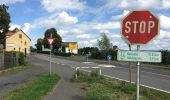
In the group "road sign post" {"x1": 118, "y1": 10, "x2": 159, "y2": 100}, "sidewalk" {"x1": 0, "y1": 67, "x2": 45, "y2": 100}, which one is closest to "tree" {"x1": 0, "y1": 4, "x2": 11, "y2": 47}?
"sidewalk" {"x1": 0, "y1": 67, "x2": 45, "y2": 100}

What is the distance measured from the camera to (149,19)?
9.27 metres

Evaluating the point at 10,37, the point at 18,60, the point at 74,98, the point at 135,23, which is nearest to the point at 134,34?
the point at 135,23

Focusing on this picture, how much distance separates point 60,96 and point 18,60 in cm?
3276

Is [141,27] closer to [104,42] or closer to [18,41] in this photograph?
[104,42]

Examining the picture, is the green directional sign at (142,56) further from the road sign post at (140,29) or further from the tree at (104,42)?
the tree at (104,42)

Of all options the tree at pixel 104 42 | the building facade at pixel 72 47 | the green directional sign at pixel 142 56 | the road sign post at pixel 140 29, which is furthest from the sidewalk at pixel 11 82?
the tree at pixel 104 42

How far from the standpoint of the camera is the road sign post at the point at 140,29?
30.4 feet

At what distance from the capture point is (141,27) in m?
9.30

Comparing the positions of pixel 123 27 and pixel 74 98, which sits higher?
pixel 123 27

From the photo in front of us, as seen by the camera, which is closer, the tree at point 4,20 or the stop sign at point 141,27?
the stop sign at point 141,27

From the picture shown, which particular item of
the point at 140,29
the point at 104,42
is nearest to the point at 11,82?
the point at 140,29

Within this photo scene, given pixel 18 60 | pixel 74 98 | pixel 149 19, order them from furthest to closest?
pixel 18 60 < pixel 74 98 < pixel 149 19

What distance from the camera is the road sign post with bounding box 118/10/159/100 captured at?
9.26 m

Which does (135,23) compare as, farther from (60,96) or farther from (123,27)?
(60,96)
